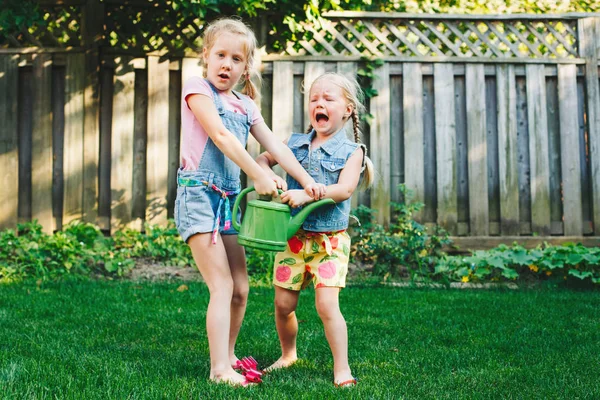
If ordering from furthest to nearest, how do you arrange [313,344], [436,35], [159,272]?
[436,35] < [159,272] < [313,344]

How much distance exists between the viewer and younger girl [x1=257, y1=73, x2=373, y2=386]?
2.65 meters

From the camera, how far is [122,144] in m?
5.64

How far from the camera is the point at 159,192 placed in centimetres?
562

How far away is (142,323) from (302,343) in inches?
36.4

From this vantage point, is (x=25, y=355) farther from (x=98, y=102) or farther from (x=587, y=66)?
(x=587, y=66)

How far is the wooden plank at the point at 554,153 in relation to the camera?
19.0 feet

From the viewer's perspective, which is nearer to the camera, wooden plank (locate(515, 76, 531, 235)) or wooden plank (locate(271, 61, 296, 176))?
wooden plank (locate(271, 61, 296, 176))

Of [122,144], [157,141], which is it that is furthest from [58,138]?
[157,141]

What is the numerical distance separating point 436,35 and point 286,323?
→ 3.93m

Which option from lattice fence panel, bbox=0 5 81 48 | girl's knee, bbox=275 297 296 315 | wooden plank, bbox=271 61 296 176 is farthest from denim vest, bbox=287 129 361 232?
lattice fence panel, bbox=0 5 81 48

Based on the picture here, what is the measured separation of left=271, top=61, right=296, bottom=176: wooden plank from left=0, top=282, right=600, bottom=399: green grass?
5.90ft

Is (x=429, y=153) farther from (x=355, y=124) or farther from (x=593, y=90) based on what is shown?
(x=355, y=124)

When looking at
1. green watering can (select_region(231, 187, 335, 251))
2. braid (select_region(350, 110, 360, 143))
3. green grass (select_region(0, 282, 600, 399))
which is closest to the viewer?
green grass (select_region(0, 282, 600, 399))

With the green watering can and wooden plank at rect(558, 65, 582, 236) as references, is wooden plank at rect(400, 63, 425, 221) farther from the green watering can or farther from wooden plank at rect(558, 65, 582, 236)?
the green watering can
